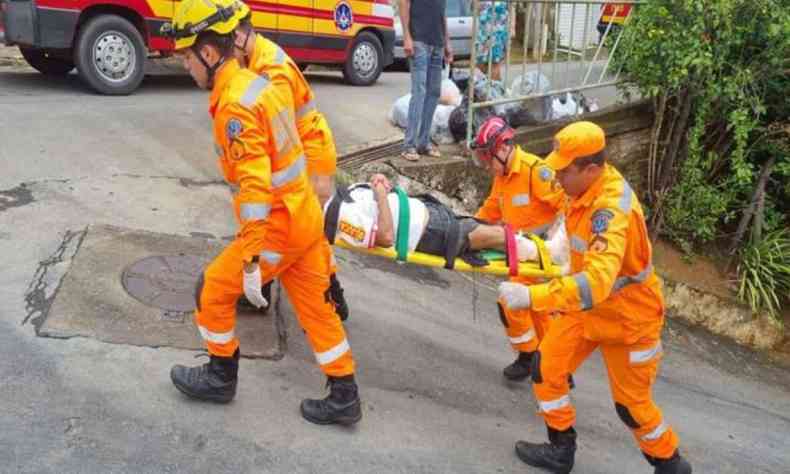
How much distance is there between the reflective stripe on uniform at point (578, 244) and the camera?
10.0 feet

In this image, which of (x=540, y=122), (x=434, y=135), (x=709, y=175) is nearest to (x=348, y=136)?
(x=434, y=135)

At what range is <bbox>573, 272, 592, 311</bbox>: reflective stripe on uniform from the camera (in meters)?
2.79

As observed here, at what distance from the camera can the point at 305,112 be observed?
3592 millimetres

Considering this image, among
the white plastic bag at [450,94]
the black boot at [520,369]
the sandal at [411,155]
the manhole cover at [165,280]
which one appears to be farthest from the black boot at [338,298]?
the white plastic bag at [450,94]

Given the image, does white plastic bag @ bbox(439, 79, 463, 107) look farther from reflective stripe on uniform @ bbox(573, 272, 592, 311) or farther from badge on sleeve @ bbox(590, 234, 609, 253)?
reflective stripe on uniform @ bbox(573, 272, 592, 311)

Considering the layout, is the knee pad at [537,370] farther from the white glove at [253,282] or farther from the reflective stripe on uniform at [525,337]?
the white glove at [253,282]

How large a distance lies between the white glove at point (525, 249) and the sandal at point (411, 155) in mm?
3210

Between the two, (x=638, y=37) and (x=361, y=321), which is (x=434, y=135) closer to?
(x=638, y=37)

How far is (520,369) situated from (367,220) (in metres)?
1.53

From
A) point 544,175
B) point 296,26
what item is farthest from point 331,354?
point 296,26

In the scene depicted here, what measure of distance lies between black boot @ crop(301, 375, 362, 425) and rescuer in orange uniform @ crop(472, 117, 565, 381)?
1.07 metres

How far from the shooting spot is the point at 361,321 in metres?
4.43

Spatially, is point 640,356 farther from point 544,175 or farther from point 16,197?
point 16,197

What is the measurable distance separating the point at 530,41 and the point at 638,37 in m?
1.09
